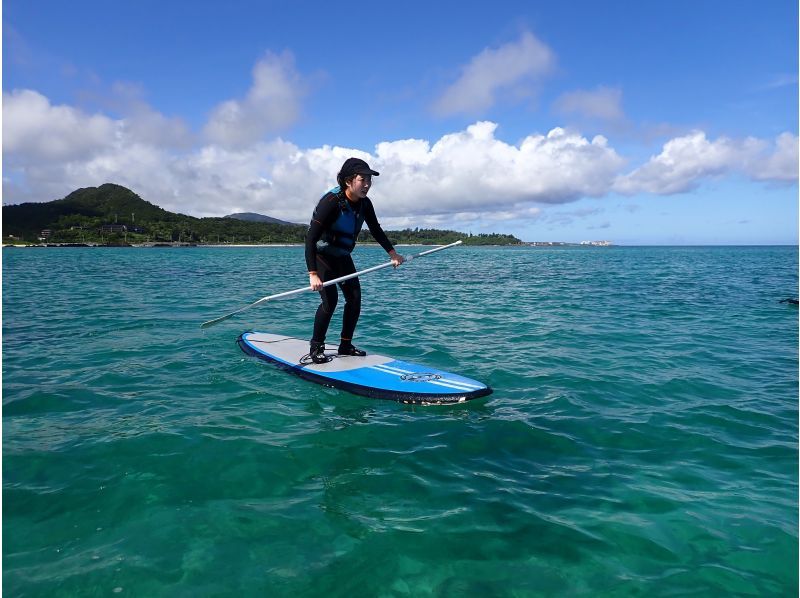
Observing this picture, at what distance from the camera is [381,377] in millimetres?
7484

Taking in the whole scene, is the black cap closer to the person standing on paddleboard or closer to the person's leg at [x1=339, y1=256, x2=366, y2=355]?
the person standing on paddleboard

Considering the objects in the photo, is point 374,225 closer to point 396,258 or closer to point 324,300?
point 396,258

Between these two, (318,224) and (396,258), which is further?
(396,258)

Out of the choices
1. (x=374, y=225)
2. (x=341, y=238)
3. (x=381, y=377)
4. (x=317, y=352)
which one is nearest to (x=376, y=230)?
(x=374, y=225)

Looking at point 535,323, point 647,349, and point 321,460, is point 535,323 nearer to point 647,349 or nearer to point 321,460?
point 647,349

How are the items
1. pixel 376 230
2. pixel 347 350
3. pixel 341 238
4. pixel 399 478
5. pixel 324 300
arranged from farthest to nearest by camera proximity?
pixel 347 350 < pixel 376 230 < pixel 324 300 < pixel 341 238 < pixel 399 478

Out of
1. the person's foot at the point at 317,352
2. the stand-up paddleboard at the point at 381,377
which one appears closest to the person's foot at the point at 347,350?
the stand-up paddleboard at the point at 381,377

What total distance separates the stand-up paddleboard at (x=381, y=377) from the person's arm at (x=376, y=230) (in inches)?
72.0

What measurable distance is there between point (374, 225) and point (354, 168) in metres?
1.28

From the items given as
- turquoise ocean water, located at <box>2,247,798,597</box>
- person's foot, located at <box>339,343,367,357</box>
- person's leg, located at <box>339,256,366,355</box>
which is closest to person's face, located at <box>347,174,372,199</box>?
person's leg, located at <box>339,256,366,355</box>

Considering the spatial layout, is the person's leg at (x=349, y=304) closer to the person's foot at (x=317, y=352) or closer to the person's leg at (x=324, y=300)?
the person's leg at (x=324, y=300)

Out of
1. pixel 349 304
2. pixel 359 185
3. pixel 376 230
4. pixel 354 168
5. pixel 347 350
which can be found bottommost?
pixel 347 350

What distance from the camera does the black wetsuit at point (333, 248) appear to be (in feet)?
24.5

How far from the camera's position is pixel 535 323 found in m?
14.1
